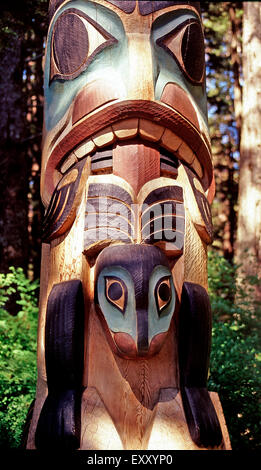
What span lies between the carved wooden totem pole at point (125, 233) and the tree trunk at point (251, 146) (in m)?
3.58

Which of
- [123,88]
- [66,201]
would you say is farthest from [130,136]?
[66,201]

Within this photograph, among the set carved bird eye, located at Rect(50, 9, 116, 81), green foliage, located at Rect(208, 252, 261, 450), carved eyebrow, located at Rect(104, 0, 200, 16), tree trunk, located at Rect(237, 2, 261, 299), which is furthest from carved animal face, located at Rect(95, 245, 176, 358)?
tree trunk, located at Rect(237, 2, 261, 299)

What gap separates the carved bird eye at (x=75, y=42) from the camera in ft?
9.20

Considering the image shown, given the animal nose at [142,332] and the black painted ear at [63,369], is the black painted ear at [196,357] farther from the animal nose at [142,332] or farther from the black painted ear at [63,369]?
the black painted ear at [63,369]

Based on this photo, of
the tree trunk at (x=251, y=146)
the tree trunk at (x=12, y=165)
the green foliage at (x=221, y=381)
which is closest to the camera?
the green foliage at (x=221, y=381)

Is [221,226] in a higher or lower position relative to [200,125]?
higher

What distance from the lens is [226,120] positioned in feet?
40.2

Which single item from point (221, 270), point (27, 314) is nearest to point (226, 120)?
point (221, 270)

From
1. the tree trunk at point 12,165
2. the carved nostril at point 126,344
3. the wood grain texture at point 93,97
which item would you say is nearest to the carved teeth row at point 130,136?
the wood grain texture at point 93,97

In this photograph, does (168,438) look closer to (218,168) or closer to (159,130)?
(159,130)

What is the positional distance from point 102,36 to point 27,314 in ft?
10.2

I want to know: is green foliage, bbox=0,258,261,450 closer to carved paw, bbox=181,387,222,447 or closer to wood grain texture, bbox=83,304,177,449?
wood grain texture, bbox=83,304,177,449

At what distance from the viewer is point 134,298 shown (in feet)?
7.64
